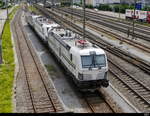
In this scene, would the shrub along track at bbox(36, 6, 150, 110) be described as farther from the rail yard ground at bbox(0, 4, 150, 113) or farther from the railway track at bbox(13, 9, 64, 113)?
the railway track at bbox(13, 9, 64, 113)

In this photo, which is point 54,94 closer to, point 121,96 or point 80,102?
point 80,102

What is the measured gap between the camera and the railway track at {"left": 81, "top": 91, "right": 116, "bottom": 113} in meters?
17.5

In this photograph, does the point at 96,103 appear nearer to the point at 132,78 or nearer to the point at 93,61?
the point at 93,61

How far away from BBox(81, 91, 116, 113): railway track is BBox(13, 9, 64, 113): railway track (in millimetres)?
1899

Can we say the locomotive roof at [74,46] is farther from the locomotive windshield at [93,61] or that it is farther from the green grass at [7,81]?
the green grass at [7,81]

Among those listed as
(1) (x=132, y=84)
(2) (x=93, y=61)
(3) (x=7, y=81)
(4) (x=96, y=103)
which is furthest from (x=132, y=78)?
(3) (x=7, y=81)

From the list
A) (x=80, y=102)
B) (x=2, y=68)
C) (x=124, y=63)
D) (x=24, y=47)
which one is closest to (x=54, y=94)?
(x=80, y=102)

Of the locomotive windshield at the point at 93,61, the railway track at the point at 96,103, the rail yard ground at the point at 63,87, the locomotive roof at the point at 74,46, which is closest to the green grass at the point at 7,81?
the rail yard ground at the point at 63,87

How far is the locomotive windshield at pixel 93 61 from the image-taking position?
19516 millimetres

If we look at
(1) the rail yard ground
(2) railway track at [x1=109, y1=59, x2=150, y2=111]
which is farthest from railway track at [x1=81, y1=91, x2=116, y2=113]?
(2) railway track at [x1=109, y1=59, x2=150, y2=111]

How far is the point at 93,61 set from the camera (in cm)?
1970

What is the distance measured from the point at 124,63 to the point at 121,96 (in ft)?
32.5

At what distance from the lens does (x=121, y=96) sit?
64.7 ft

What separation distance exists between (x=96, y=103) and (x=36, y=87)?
5640mm
